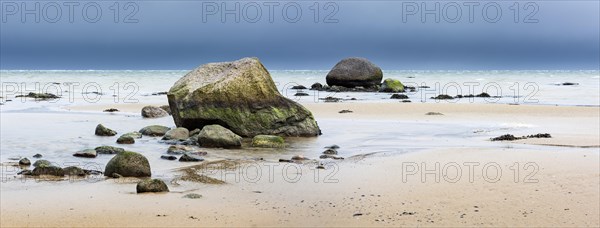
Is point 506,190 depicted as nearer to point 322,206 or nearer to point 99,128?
point 322,206

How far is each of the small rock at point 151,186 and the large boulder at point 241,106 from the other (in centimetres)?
697

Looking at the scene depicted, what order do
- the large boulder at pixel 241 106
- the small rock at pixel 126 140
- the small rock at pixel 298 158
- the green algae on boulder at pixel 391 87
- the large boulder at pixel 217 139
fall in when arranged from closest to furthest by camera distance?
1. the small rock at pixel 298 158
2. the large boulder at pixel 217 139
3. the small rock at pixel 126 140
4. the large boulder at pixel 241 106
5. the green algae on boulder at pixel 391 87

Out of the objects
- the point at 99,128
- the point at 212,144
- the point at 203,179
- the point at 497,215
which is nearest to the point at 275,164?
the point at 203,179

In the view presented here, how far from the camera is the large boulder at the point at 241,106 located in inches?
609

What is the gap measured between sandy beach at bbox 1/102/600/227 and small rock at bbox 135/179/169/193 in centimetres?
13

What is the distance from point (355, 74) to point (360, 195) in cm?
3750

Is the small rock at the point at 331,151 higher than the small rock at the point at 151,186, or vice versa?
the small rock at the point at 331,151

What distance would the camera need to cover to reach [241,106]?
1558 cm

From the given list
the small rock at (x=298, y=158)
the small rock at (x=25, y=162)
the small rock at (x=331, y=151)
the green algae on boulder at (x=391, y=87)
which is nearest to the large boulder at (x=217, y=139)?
the small rock at (x=331, y=151)

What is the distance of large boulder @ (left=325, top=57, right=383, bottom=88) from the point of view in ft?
149

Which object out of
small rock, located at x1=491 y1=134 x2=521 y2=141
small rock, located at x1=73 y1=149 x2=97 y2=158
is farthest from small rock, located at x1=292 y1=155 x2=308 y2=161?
small rock, located at x1=491 y1=134 x2=521 y2=141

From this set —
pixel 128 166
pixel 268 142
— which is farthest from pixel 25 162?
pixel 268 142

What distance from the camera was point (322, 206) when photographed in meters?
7.66

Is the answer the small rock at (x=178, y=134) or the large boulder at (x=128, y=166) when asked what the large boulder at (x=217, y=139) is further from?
the large boulder at (x=128, y=166)
